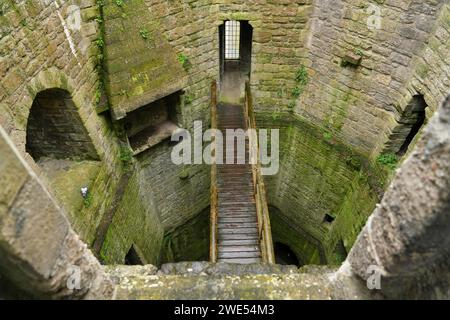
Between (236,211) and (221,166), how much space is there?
1135mm

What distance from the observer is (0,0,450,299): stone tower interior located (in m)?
1.99

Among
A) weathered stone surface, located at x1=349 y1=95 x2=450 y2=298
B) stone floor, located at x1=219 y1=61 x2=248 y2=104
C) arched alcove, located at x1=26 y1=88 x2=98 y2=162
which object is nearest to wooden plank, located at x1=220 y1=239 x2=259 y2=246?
arched alcove, located at x1=26 y1=88 x2=98 y2=162

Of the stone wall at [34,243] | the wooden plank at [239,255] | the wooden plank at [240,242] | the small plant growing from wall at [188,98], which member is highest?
the small plant growing from wall at [188,98]

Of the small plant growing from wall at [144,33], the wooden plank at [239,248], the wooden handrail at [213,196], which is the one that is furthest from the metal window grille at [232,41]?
the wooden plank at [239,248]

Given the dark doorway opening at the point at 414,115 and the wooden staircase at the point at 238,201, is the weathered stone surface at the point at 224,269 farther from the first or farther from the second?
the dark doorway opening at the point at 414,115

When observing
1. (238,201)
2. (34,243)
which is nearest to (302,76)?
(238,201)

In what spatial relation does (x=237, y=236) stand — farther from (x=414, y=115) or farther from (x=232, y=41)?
(x=232, y=41)

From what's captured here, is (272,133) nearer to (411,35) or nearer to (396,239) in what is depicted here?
(411,35)

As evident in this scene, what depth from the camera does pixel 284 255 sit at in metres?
9.67

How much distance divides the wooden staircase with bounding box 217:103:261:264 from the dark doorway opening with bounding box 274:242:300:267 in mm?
3977

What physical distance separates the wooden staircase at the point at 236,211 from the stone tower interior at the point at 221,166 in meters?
0.03

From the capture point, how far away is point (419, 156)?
5.81ft

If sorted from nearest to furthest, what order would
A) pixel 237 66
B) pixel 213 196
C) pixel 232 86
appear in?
1. pixel 213 196
2. pixel 232 86
3. pixel 237 66

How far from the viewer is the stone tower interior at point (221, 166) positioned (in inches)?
78.4
